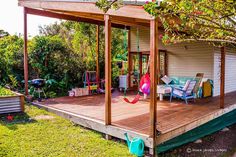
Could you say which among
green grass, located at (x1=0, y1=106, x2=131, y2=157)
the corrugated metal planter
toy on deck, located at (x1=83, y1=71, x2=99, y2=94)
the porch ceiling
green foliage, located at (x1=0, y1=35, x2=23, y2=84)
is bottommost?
green grass, located at (x1=0, y1=106, x2=131, y2=157)

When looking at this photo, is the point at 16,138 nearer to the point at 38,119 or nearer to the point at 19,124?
the point at 19,124

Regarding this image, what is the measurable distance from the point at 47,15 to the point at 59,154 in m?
6.41

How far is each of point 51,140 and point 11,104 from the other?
2576 millimetres

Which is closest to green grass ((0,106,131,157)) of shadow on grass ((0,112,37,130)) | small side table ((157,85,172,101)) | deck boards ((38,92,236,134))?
shadow on grass ((0,112,37,130))

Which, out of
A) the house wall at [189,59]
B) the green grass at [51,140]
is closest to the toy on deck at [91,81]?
the house wall at [189,59]

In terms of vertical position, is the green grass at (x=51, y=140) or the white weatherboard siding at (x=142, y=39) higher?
the white weatherboard siding at (x=142, y=39)

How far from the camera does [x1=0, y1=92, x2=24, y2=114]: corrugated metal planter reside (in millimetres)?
6667

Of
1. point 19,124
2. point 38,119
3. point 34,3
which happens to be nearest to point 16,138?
point 19,124

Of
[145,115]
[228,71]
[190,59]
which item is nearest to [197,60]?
[190,59]

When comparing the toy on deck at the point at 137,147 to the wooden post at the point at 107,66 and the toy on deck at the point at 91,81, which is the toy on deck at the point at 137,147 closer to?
the wooden post at the point at 107,66

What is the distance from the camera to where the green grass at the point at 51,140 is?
174 inches

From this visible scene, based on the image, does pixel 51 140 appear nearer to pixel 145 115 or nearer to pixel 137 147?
pixel 137 147

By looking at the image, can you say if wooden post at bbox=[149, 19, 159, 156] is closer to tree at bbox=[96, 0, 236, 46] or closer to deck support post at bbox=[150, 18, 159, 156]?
deck support post at bbox=[150, 18, 159, 156]

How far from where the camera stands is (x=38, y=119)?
6461 millimetres
